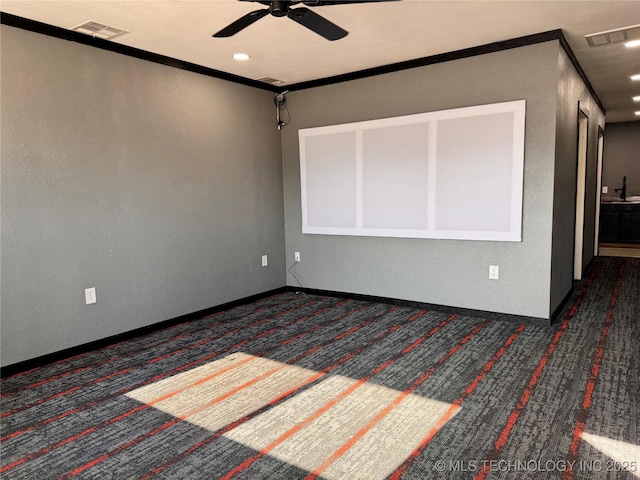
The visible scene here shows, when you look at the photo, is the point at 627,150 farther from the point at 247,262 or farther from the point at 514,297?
the point at 247,262

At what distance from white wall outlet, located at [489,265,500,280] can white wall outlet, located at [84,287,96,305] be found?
11.0 ft

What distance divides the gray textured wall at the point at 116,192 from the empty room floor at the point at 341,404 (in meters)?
0.42

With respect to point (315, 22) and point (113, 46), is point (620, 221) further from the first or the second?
point (113, 46)

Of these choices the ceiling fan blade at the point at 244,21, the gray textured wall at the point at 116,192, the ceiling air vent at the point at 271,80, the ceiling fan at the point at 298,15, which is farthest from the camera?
the ceiling air vent at the point at 271,80

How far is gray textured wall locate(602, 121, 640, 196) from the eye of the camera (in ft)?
26.5

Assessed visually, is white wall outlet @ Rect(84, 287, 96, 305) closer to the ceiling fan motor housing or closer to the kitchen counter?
the ceiling fan motor housing

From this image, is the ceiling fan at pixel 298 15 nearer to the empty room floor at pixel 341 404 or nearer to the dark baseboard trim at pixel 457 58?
the dark baseboard trim at pixel 457 58

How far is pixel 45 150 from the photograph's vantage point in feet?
10.2

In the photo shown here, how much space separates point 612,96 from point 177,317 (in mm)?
6251

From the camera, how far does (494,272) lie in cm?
393

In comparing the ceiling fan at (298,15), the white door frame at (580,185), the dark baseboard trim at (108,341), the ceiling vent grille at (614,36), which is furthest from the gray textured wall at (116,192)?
the white door frame at (580,185)

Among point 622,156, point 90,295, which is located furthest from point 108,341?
point 622,156

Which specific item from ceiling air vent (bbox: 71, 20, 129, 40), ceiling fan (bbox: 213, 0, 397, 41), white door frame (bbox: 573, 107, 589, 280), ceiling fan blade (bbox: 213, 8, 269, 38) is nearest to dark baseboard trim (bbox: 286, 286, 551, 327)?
white door frame (bbox: 573, 107, 589, 280)

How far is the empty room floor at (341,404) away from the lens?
196cm
